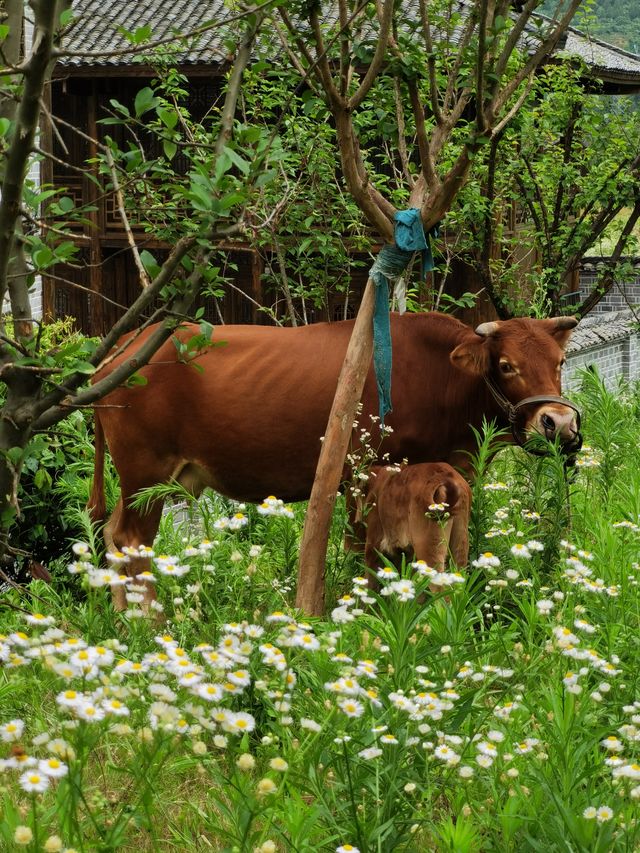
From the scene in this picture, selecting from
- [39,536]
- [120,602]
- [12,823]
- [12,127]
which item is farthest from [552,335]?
[12,823]

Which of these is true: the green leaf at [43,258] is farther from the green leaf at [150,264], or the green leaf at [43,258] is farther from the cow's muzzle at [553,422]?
the cow's muzzle at [553,422]

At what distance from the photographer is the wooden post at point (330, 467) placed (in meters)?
4.84

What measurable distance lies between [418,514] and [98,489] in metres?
1.71

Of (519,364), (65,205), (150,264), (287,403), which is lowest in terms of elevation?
(287,403)

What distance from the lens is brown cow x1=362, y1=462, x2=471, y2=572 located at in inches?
186

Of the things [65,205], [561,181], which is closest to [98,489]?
[65,205]

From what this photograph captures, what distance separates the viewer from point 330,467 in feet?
16.1

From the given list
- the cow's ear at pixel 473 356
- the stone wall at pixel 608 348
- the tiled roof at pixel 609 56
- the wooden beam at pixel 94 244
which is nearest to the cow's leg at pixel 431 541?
the cow's ear at pixel 473 356

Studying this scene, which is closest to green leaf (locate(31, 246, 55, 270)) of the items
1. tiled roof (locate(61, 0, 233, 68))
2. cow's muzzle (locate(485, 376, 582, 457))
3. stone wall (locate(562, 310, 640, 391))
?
cow's muzzle (locate(485, 376, 582, 457))

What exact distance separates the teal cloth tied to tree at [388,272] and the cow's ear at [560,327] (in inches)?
29.5

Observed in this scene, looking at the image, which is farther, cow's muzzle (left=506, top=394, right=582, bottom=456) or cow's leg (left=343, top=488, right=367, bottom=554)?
cow's leg (left=343, top=488, right=367, bottom=554)

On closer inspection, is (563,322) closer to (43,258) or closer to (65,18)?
(65,18)

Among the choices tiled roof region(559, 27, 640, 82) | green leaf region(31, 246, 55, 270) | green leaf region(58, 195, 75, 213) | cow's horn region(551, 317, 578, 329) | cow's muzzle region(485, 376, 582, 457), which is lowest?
cow's muzzle region(485, 376, 582, 457)

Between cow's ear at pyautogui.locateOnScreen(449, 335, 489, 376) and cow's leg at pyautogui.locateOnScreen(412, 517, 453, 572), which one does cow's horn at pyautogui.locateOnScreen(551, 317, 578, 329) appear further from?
cow's leg at pyautogui.locateOnScreen(412, 517, 453, 572)
